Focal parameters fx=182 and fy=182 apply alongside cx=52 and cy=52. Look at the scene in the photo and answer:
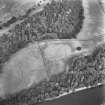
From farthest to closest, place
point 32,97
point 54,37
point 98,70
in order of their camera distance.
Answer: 1. point 54,37
2. point 98,70
3. point 32,97

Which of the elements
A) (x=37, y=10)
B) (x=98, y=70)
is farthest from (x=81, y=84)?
(x=37, y=10)

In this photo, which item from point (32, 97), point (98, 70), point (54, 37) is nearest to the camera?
point (32, 97)

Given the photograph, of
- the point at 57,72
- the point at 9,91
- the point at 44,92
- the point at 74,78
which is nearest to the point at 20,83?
the point at 9,91

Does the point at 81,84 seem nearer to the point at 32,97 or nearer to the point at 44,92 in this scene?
the point at 44,92

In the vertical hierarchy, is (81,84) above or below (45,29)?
below

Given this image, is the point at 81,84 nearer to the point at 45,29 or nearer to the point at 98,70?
the point at 98,70

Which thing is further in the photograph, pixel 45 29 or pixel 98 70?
pixel 45 29

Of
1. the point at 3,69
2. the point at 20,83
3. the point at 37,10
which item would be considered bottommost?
the point at 20,83
